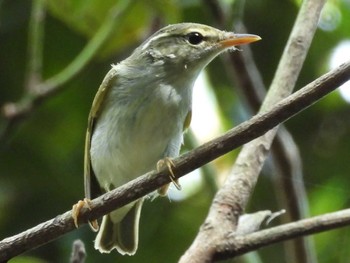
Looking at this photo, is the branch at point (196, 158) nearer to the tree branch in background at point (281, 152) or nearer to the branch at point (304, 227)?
the branch at point (304, 227)

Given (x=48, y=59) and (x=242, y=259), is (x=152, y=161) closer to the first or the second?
(x=242, y=259)

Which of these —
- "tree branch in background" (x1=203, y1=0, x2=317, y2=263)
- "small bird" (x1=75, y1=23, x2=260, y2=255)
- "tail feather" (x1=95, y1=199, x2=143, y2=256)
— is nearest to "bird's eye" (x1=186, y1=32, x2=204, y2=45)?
"small bird" (x1=75, y1=23, x2=260, y2=255)

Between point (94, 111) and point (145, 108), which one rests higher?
point (94, 111)

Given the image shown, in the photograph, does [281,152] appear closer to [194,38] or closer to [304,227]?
[194,38]

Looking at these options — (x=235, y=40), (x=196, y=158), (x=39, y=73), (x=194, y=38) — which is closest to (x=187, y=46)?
(x=194, y=38)

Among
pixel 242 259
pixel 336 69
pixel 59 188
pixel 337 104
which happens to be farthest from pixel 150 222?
pixel 336 69
